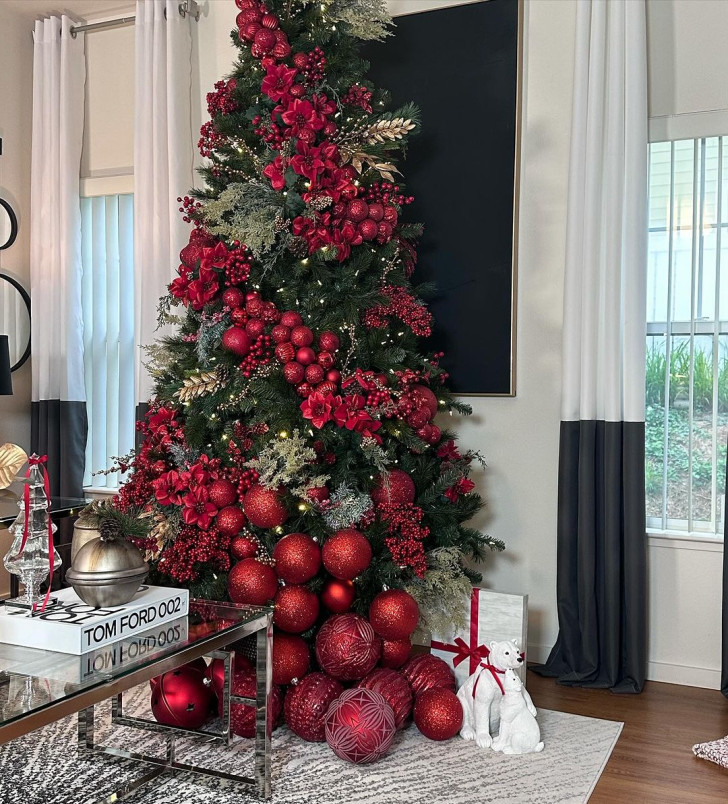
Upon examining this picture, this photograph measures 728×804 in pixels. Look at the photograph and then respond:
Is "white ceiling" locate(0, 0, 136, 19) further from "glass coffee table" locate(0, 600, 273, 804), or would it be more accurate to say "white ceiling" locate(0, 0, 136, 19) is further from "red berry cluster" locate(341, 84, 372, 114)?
"glass coffee table" locate(0, 600, 273, 804)

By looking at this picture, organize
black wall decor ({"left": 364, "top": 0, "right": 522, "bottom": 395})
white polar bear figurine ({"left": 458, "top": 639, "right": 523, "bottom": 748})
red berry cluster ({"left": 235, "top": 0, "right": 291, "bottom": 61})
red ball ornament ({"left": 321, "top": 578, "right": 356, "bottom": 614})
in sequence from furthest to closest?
black wall decor ({"left": 364, "top": 0, "right": 522, "bottom": 395})
red berry cluster ({"left": 235, "top": 0, "right": 291, "bottom": 61})
red ball ornament ({"left": 321, "top": 578, "right": 356, "bottom": 614})
white polar bear figurine ({"left": 458, "top": 639, "right": 523, "bottom": 748})

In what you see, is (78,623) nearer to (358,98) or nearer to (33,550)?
(33,550)

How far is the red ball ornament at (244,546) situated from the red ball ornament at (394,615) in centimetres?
42

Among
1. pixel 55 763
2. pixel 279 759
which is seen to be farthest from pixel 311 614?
pixel 55 763

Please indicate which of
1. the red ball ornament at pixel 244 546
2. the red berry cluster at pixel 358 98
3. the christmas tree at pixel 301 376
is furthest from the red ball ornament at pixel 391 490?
the red berry cluster at pixel 358 98

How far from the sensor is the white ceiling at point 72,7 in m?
4.25

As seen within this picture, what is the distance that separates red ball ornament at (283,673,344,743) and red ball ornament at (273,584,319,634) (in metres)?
0.17

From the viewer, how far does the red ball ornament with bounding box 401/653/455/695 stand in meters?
2.77

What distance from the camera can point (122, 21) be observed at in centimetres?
429

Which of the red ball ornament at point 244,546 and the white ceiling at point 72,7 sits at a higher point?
the white ceiling at point 72,7

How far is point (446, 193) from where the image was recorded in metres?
3.62

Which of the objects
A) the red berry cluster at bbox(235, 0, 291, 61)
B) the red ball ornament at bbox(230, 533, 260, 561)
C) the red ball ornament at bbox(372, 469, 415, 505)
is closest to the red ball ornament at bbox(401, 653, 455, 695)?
the red ball ornament at bbox(372, 469, 415, 505)

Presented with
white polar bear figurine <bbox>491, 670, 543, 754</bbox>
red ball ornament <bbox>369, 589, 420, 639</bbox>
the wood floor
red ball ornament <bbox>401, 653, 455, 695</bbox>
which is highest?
red ball ornament <bbox>369, 589, 420, 639</bbox>

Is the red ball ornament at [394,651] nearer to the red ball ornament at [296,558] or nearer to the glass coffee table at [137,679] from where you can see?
the red ball ornament at [296,558]
